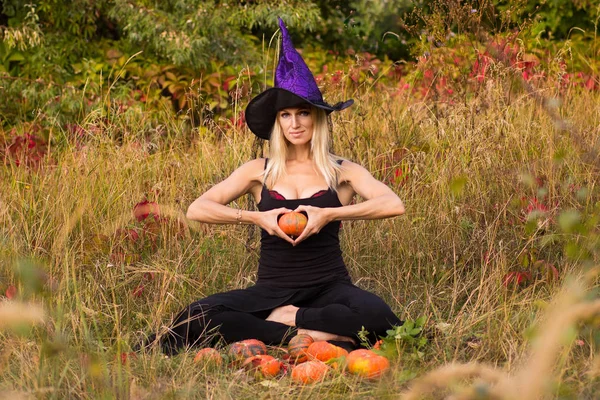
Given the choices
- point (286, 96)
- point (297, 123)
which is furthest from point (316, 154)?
point (286, 96)

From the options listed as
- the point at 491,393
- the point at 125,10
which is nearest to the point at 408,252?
the point at 491,393

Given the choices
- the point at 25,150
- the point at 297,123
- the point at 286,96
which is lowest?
the point at 25,150

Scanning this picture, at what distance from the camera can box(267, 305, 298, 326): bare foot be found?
12.9 ft

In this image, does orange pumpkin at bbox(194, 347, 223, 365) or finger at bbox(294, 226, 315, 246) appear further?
finger at bbox(294, 226, 315, 246)

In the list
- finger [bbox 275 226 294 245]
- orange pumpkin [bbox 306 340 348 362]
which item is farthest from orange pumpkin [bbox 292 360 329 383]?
finger [bbox 275 226 294 245]

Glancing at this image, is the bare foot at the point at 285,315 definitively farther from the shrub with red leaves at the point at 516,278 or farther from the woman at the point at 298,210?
the shrub with red leaves at the point at 516,278

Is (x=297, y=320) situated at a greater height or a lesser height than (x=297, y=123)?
lesser

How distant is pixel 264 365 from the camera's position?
3.43 m

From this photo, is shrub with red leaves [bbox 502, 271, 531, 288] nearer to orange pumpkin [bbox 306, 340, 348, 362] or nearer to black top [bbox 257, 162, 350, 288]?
black top [bbox 257, 162, 350, 288]

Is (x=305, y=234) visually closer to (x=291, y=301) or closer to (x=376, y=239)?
(x=291, y=301)

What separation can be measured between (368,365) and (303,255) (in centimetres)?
86

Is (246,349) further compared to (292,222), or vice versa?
(292,222)

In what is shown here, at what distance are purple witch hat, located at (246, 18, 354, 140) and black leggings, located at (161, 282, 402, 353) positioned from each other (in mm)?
826

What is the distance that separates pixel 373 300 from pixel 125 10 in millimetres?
4626
